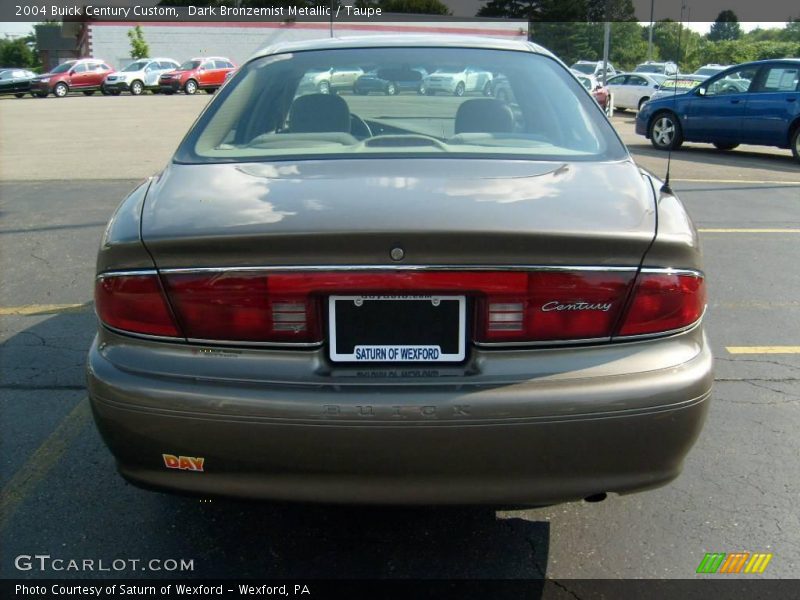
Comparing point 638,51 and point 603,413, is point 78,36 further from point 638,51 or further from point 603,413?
point 603,413

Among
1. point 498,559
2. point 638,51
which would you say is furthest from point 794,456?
point 638,51

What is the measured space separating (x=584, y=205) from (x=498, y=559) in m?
1.22

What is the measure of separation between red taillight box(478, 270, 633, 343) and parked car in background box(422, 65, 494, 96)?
5.34ft

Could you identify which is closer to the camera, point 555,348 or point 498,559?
point 555,348

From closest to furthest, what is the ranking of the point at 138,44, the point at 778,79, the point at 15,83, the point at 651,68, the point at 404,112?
the point at 404,112 → the point at 778,79 → the point at 15,83 → the point at 651,68 → the point at 138,44

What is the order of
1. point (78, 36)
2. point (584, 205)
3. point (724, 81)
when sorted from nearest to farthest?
point (584, 205), point (724, 81), point (78, 36)

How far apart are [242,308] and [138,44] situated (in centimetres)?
5787

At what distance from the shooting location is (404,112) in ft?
12.6

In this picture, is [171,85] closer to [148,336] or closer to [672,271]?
[148,336]

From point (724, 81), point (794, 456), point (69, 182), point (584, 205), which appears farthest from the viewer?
point (724, 81)

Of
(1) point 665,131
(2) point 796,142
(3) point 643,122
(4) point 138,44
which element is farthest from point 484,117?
(4) point 138,44

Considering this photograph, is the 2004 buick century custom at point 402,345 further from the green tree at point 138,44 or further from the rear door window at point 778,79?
the green tree at point 138,44

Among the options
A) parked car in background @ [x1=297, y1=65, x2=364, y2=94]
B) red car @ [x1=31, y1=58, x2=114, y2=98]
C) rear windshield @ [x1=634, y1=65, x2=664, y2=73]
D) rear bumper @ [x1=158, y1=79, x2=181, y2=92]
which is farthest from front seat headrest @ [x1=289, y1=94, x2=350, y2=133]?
rear windshield @ [x1=634, y1=65, x2=664, y2=73]

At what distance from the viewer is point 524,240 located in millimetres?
2207
